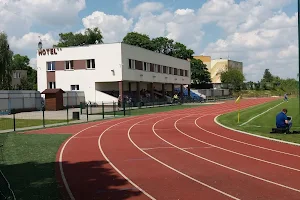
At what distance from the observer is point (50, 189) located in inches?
323

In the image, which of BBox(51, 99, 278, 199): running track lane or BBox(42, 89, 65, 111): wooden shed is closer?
BBox(51, 99, 278, 199): running track lane

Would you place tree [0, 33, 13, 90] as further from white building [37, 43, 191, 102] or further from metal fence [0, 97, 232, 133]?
metal fence [0, 97, 232, 133]

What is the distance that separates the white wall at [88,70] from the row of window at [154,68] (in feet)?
11.1

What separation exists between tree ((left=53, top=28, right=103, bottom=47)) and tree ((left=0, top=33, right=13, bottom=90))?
131ft

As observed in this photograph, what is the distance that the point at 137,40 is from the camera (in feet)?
277

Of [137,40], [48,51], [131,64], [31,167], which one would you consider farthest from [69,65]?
[31,167]

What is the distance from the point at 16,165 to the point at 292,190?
767 centimetres

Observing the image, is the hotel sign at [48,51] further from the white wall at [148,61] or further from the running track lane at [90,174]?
the running track lane at [90,174]

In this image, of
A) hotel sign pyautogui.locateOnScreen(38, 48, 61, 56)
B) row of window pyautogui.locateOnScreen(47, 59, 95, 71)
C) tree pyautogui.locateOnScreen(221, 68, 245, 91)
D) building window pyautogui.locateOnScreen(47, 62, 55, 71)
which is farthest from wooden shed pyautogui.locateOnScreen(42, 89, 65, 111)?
tree pyautogui.locateOnScreen(221, 68, 245, 91)

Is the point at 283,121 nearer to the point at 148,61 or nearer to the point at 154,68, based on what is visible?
the point at 148,61

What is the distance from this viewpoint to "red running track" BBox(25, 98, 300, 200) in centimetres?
790

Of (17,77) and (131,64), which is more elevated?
(131,64)

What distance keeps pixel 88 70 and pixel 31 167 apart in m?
40.3

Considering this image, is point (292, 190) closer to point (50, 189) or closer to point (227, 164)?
point (227, 164)
